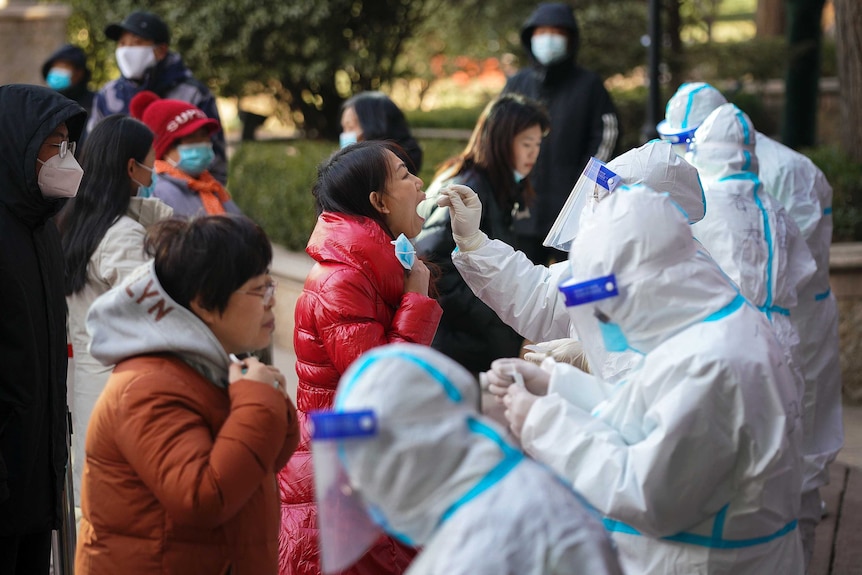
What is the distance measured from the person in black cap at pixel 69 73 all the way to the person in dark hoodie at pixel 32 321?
5498 mm

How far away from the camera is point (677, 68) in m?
11.9

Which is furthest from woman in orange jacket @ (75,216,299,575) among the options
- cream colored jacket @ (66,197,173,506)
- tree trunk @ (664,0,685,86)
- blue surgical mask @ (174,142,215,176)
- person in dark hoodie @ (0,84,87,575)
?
tree trunk @ (664,0,685,86)

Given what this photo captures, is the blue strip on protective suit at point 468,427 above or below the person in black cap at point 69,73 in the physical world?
above

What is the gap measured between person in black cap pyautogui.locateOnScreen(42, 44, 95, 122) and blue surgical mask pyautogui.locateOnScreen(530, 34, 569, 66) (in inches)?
142

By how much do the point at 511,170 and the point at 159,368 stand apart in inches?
120

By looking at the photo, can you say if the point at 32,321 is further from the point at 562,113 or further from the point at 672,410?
the point at 562,113

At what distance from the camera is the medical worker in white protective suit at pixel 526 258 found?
388cm

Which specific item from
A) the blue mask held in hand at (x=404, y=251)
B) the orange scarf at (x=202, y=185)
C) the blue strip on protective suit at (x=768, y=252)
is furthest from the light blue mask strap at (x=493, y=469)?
the orange scarf at (x=202, y=185)

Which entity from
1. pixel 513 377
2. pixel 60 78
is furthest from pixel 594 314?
pixel 60 78

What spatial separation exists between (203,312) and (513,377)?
77cm

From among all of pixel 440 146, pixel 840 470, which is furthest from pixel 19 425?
pixel 440 146

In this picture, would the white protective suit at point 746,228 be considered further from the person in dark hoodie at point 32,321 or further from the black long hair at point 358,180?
the person in dark hoodie at point 32,321

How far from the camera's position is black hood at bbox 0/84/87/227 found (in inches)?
144

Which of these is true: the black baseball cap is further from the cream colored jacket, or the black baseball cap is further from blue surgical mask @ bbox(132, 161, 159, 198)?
the cream colored jacket
